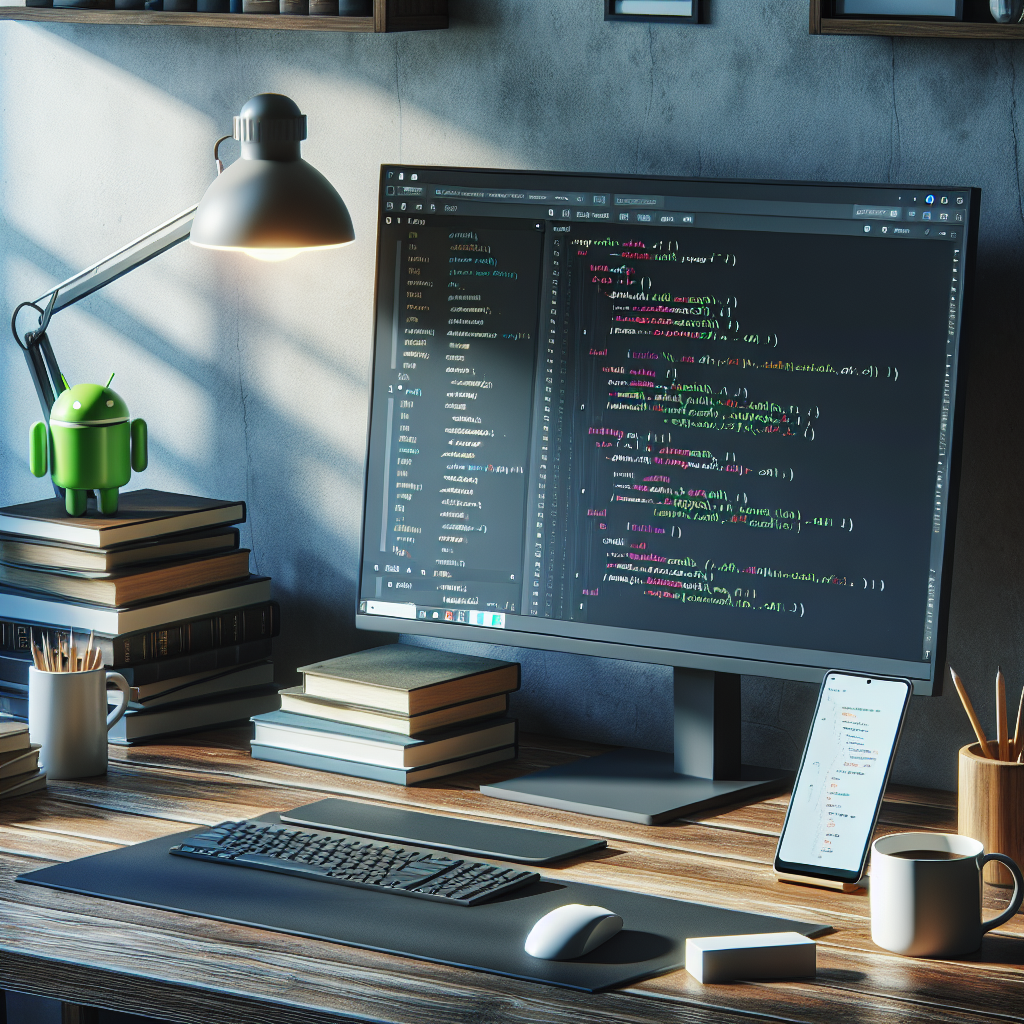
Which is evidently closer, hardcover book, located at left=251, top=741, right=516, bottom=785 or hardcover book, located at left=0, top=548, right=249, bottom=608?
hardcover book, located at left=251, top=741, right=516, bottom=785

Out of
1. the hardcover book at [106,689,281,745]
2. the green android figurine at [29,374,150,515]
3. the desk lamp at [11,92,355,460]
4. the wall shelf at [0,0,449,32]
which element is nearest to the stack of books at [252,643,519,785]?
the hardcover book at [106,689,281,745]

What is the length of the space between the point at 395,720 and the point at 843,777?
51cm

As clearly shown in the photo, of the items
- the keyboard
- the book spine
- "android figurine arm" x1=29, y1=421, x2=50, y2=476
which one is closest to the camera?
the keyboard

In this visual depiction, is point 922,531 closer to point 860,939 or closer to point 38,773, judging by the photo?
point 860,939

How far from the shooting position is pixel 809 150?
1865mm

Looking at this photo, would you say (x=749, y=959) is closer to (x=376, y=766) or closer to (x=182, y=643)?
(x=376, y=766)

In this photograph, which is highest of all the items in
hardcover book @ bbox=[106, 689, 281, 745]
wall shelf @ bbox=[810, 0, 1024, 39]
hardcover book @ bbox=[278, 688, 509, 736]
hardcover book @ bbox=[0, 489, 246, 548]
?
wall shelf @ bbox=[810, 0, 1024, 39]

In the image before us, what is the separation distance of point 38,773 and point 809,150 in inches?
41.4

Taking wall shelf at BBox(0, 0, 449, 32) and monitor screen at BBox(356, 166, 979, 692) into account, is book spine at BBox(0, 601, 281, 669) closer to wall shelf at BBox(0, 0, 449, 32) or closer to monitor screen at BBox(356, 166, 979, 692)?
monitor screen at BBox(356, 166, 979, 692)

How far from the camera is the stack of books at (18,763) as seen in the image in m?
1.75

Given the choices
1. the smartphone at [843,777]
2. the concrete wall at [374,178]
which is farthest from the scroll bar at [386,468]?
the smartphone at [843,777]

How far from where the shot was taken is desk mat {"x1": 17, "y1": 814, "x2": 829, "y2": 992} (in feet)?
4.40

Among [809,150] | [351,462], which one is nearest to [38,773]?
[351,462]

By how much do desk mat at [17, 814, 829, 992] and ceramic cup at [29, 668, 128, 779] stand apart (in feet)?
0.92
